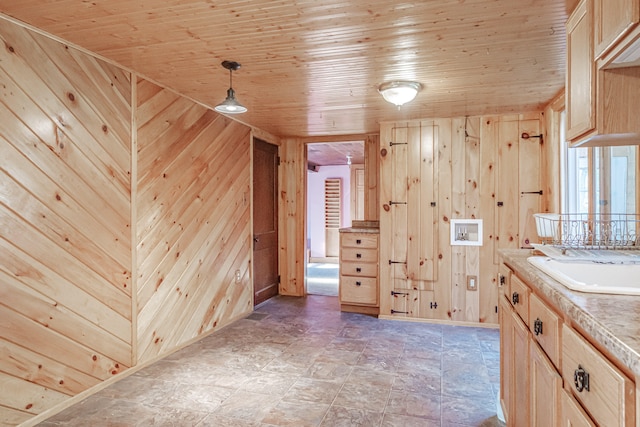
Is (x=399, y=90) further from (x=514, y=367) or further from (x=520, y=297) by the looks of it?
(x=514, y=367)

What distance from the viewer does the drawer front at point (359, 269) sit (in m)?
4.33

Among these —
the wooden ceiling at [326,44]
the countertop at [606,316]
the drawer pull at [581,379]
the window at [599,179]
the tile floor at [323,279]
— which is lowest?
the tile floor at [323,279]

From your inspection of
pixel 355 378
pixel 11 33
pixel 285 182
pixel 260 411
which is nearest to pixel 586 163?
pixel 355 378

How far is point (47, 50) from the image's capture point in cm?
208

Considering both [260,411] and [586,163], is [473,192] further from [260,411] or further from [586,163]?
[260,411]

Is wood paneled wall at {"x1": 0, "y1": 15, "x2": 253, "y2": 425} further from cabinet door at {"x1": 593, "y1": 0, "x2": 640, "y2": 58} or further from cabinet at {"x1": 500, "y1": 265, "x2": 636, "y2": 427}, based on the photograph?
cabinet door at {"x1": 593, "y1": 0, "x2": 640, "y2": 58}

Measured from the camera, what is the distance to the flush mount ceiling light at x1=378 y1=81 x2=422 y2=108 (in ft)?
9.46

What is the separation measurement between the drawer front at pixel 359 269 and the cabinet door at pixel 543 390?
293 centimetres

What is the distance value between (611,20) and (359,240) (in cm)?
330

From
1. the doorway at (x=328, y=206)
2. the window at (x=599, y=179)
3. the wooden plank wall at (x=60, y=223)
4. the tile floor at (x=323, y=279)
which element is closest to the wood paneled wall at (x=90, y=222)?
the wooden plank wall at (x=60, y=223)

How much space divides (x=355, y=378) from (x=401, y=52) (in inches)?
87.7

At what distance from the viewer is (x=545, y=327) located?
4.02ft

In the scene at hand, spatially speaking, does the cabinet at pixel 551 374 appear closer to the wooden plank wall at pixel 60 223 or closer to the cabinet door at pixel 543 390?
the cabinet door at pixel 543 390

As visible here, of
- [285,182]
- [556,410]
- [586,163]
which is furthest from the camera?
[285,182]
